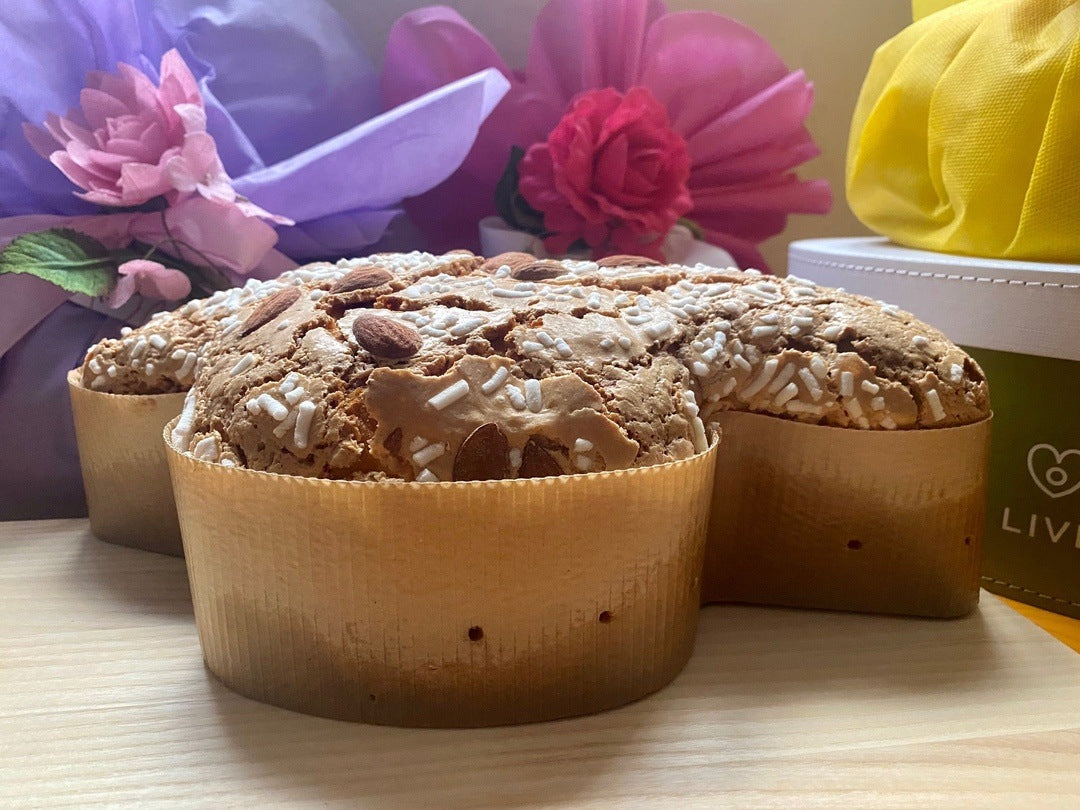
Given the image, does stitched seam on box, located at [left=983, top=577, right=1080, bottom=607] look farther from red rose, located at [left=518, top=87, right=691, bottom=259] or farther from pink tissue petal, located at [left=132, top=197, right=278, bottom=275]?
pink tissue petal, located at [left=132, top=197, right=278, bottom=275]

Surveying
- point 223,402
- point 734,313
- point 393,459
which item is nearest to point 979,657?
point 734,313

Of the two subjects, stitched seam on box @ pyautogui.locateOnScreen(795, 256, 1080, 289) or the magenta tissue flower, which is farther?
the magenta tissue flower

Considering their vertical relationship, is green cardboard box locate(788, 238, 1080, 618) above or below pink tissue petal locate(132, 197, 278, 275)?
below

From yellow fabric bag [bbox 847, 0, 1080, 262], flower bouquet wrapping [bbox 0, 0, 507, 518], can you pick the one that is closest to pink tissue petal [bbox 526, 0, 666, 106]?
flower bouquet wrapping [bbox 0, 0, 507, 518]

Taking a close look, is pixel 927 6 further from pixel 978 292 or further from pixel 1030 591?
pixel 1030 591

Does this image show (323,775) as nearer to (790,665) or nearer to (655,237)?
(790,665)

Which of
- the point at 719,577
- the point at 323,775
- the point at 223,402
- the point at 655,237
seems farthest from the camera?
the point at 655,237

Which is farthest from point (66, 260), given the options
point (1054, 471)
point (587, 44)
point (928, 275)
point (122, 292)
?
point (1054, 471)
